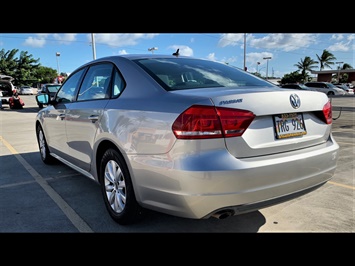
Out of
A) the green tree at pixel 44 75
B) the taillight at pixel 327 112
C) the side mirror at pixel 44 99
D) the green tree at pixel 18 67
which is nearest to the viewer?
the taillight at pixel 327 112

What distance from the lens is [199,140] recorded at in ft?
6.93

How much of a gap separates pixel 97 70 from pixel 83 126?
0.69 m

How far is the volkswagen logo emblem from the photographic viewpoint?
2400mm

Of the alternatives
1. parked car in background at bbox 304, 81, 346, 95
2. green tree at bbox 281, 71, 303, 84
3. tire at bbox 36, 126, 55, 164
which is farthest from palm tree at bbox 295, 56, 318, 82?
tire at bbox 36, 126, 55, 164

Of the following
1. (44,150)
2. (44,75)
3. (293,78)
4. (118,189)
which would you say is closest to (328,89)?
(44,150)

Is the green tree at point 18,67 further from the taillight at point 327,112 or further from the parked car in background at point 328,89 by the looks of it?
the taillight at point 327,112

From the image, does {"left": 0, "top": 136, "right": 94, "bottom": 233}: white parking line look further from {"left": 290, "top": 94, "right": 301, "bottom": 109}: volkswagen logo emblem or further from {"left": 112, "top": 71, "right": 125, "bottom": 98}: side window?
{"left": 290, "top": 94, "right": 301, "bottom": 109}: volkswagen logo emblem

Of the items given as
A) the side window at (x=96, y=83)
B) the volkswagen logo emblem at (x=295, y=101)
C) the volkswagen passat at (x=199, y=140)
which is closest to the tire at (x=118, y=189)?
the volkswagen passat at (x=199, y=140)

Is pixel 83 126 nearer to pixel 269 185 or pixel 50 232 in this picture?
pixel 50 232

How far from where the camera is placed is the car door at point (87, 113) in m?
3.20

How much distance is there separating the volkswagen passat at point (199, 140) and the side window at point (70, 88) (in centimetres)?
91
